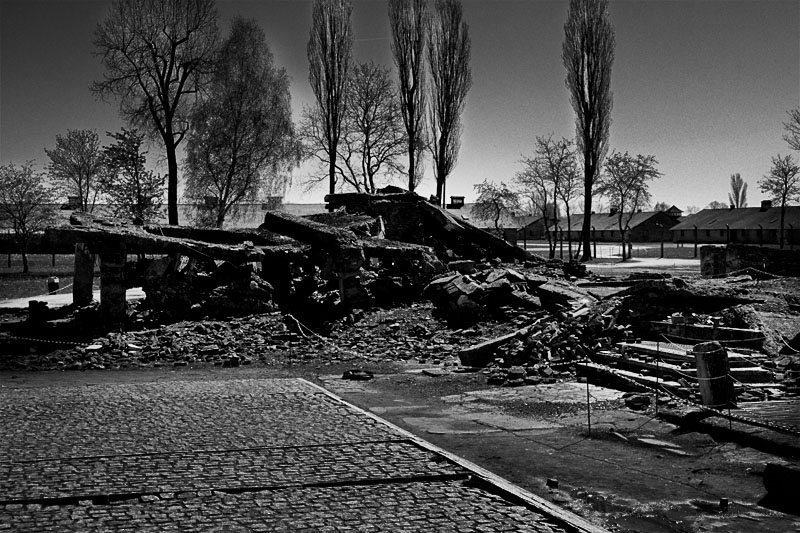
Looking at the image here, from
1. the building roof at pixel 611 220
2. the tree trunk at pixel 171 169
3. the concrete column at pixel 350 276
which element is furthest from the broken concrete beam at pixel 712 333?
the building roof at pixel 611 220

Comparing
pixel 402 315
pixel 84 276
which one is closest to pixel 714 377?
pixel 402 315

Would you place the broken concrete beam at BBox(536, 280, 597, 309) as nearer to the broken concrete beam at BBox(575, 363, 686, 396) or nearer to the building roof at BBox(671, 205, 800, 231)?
the broken concrete beam at BBox(575, 363, 686, 396)

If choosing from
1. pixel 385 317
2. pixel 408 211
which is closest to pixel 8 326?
pixel 385 317

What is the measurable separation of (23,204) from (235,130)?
43.3ft

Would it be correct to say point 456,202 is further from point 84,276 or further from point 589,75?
point 84,276

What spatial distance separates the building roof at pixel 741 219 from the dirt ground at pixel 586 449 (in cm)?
6030

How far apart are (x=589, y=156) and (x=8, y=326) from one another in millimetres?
33187

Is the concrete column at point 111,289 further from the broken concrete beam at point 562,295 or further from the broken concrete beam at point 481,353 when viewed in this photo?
the broken concrete beam at point 562,295

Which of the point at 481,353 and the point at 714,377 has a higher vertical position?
the point at 714,377

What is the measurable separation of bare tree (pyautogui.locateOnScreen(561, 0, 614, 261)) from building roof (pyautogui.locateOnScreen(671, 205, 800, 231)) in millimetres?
30429

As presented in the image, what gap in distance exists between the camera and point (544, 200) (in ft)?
166

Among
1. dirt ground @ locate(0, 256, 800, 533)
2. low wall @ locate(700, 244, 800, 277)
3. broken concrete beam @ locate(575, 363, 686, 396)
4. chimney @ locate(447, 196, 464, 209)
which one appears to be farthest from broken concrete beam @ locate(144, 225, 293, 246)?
chimney @ locate(447, 196, 464, 209)

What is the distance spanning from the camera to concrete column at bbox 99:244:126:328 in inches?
757

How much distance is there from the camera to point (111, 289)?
19188 mm
